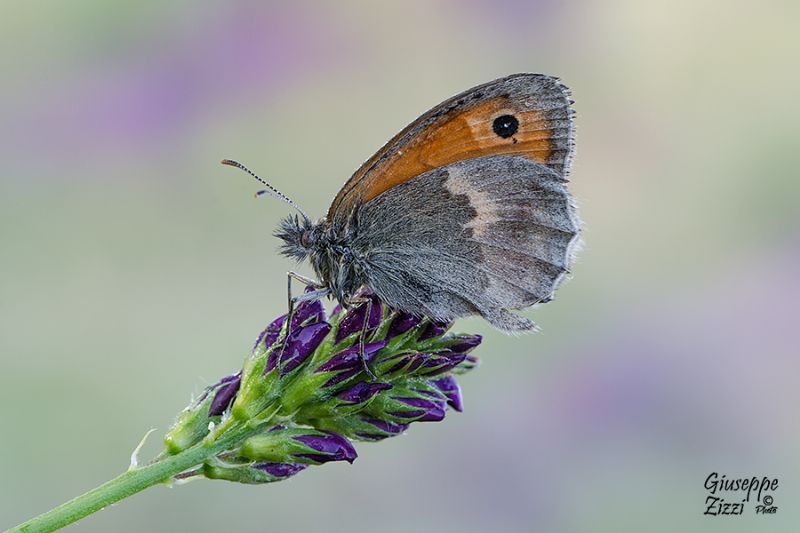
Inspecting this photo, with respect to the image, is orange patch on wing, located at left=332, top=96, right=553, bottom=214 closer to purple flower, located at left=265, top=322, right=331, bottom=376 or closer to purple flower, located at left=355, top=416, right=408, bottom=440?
purple flower, located at left=265, top=322, right=331, bottom=376

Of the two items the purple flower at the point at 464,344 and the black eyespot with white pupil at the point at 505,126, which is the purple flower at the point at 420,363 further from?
the black eyespot with white pupil at the point at 505,126

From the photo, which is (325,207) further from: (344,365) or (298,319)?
(344,365)

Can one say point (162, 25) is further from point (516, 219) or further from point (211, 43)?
point (516, 219)

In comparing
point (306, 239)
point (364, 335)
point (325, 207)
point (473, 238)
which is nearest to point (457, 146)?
point (473, 238)

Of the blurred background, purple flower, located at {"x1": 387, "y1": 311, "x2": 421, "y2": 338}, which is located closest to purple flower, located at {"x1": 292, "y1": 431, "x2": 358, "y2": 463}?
purple flower, located at {"x1": 387, "y1": 311, "x2": 421, "y2": 338}

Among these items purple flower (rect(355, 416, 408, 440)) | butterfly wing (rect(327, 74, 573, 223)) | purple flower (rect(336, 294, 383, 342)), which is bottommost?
purple flower (rect(355, 416, 408, 440))

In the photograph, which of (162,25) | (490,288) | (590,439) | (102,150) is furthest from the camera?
(162,25)

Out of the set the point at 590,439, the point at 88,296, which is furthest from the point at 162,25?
the point at 590,439
